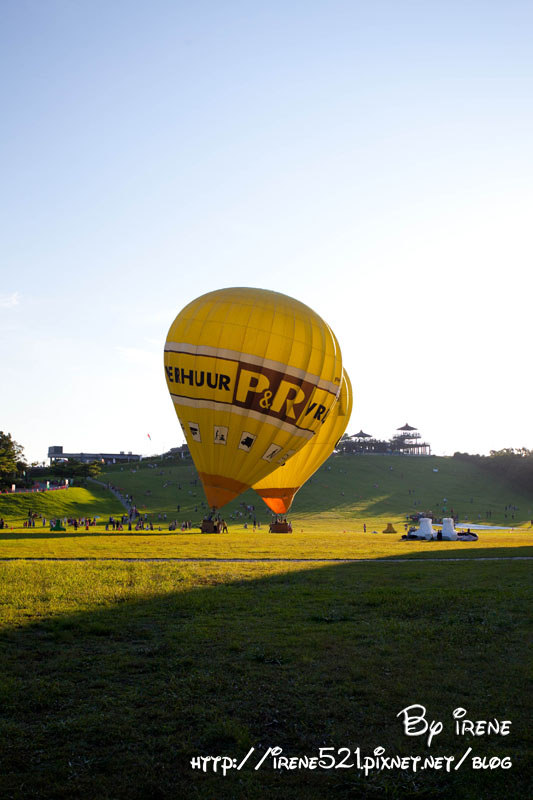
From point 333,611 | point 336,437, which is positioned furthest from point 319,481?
point 333,611

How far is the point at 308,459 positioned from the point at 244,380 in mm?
11178

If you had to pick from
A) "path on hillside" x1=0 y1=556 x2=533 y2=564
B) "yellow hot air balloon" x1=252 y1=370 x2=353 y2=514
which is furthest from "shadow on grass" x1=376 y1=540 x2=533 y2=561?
"yellow hot air balloon" x1=252 y1=370 x2=353 y2=514

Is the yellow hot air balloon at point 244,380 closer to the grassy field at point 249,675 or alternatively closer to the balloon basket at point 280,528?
the balloon basket at point 280,528

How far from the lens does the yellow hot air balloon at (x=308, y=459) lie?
40.8m

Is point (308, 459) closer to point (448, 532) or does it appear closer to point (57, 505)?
point (448, 532)

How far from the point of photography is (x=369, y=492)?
97438 millimetres

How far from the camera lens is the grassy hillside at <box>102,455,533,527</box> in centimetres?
7691

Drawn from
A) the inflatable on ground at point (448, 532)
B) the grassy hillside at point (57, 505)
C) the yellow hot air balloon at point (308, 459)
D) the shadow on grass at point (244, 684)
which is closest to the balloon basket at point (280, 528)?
the yellow hot air balloon at point (308, 459)

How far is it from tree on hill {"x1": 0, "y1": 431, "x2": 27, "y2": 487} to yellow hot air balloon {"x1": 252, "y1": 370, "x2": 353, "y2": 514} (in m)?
34.0

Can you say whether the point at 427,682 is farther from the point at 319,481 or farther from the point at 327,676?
the point at 319,481

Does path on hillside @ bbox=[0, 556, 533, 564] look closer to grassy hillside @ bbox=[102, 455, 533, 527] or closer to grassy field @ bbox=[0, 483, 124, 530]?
grassy field @ bbox=[0, 483, 124, 530]

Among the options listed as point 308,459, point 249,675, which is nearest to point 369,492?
point 308,459

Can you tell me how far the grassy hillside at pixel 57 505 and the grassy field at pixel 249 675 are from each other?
44.0m

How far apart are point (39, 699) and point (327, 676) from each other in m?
3.73
